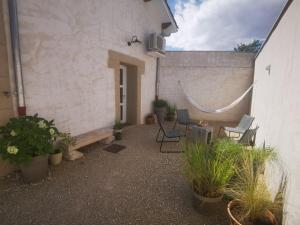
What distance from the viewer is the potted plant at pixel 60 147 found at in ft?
9.87

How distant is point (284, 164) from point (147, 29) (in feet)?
18.8

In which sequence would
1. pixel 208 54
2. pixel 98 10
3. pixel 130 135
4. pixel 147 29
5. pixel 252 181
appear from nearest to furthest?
pixel 252 181
pixel 98 10
pixel 130 135
pixel 147 29
pixel 208 54

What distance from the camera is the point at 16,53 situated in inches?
99.1

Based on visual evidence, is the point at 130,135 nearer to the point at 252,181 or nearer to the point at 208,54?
the point at 252,181

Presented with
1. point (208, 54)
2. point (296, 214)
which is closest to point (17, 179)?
point (296, 214)

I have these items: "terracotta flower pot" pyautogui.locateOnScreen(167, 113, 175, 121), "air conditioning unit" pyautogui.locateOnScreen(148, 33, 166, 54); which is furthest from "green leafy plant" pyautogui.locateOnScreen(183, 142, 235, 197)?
"terracotta flower pot" pyautogui.locateOnScreen(167, 113, 175, 121)

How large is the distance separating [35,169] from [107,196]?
113 cm

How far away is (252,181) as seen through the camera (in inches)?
68.1

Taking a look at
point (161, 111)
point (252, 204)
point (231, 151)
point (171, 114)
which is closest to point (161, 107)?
point (161, 111)

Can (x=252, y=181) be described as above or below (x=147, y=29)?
below

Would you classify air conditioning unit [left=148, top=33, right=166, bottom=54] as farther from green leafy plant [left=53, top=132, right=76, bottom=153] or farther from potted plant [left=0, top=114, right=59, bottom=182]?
potted plant [left=0, top=114, right=59, bottom=182]

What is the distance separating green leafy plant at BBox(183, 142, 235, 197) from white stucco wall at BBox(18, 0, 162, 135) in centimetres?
264

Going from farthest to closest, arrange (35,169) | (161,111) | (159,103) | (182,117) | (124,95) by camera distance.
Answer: (159,103)
(161,111)
(124,95)
(182,117)
(35,169)

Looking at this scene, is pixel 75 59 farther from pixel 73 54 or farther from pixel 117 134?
pixel 117 134
